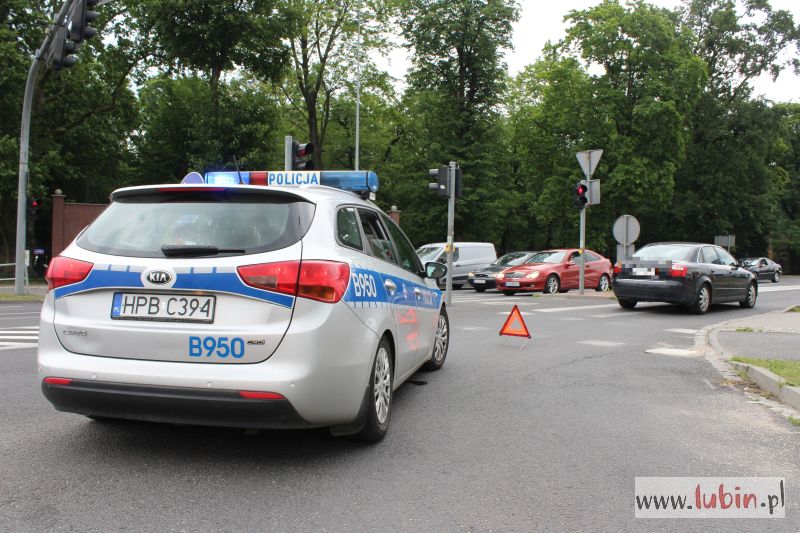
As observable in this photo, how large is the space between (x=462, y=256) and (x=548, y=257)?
4652 millimetres

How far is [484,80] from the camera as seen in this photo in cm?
3584

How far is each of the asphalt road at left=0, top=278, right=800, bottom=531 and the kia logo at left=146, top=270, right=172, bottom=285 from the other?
3.54 ft

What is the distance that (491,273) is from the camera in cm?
2459

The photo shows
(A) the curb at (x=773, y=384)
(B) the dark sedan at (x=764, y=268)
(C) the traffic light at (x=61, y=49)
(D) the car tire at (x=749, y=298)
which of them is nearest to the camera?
(A) the curb at (x=773, y=384)

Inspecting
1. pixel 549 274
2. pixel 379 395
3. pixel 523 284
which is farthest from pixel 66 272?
pixel 549 274

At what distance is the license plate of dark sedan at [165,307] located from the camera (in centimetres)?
389

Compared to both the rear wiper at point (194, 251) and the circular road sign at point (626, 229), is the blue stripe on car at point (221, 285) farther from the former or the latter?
the circular road sign at point (626, 229)

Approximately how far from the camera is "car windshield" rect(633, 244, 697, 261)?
14766 millimetres

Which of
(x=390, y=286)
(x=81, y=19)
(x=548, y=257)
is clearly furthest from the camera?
(x=548, y=257)

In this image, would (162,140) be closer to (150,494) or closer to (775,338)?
(775,338)

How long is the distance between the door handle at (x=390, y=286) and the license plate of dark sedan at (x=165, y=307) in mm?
1435

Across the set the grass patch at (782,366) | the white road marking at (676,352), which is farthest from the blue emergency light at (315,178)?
the white road marking at (676,352)

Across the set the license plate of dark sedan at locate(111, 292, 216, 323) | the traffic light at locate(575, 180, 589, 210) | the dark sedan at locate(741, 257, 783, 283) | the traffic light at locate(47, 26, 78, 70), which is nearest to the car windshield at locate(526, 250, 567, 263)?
the traffic light at locate(575, 180, 589, 210)

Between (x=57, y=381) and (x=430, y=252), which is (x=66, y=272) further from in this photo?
(x=430, y=252)
